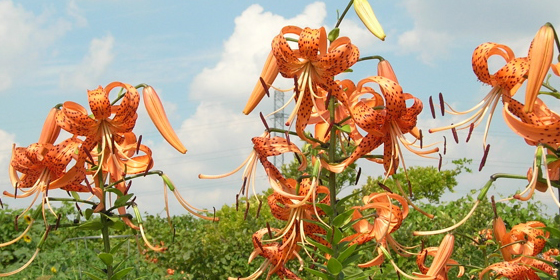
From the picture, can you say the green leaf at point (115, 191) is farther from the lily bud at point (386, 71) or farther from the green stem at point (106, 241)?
the lily bud at point (386, 71)

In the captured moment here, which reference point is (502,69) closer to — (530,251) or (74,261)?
(530,251)

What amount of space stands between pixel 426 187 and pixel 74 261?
5.80 meters

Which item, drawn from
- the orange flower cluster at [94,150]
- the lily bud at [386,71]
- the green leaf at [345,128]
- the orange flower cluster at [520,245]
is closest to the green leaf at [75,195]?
the orange flower cluster at [94,150]

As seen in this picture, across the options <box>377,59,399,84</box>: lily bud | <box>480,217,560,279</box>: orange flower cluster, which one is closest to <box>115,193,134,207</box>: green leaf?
<box>377,59,399,84</box>: lily bud

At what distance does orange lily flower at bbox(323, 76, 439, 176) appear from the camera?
1.87 metres

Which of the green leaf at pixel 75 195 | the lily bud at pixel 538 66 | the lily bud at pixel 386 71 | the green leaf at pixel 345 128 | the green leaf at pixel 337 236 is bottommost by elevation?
the green leaf at pixel 337 236

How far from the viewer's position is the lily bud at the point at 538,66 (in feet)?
5.16

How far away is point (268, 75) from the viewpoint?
6.64 ft

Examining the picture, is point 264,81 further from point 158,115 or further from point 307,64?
point 158,115

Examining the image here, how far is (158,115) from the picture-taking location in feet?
7.07

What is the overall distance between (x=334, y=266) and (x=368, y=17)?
0.73 m

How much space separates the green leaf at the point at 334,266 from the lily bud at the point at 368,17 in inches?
25.5

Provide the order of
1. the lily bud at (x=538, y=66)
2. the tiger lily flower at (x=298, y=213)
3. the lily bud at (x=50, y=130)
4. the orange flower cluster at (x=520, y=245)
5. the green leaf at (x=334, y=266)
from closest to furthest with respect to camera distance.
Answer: the lily bud at (x=538, y=66) < the green leaf at (x=334, y=266) < the tiger lily flower at (x=298, y=213) < the orange flower cluster at (x=520, y=245) < the lily bud at (x=50, y=130)

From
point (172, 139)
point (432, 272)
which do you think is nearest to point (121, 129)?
point (172, 139)
